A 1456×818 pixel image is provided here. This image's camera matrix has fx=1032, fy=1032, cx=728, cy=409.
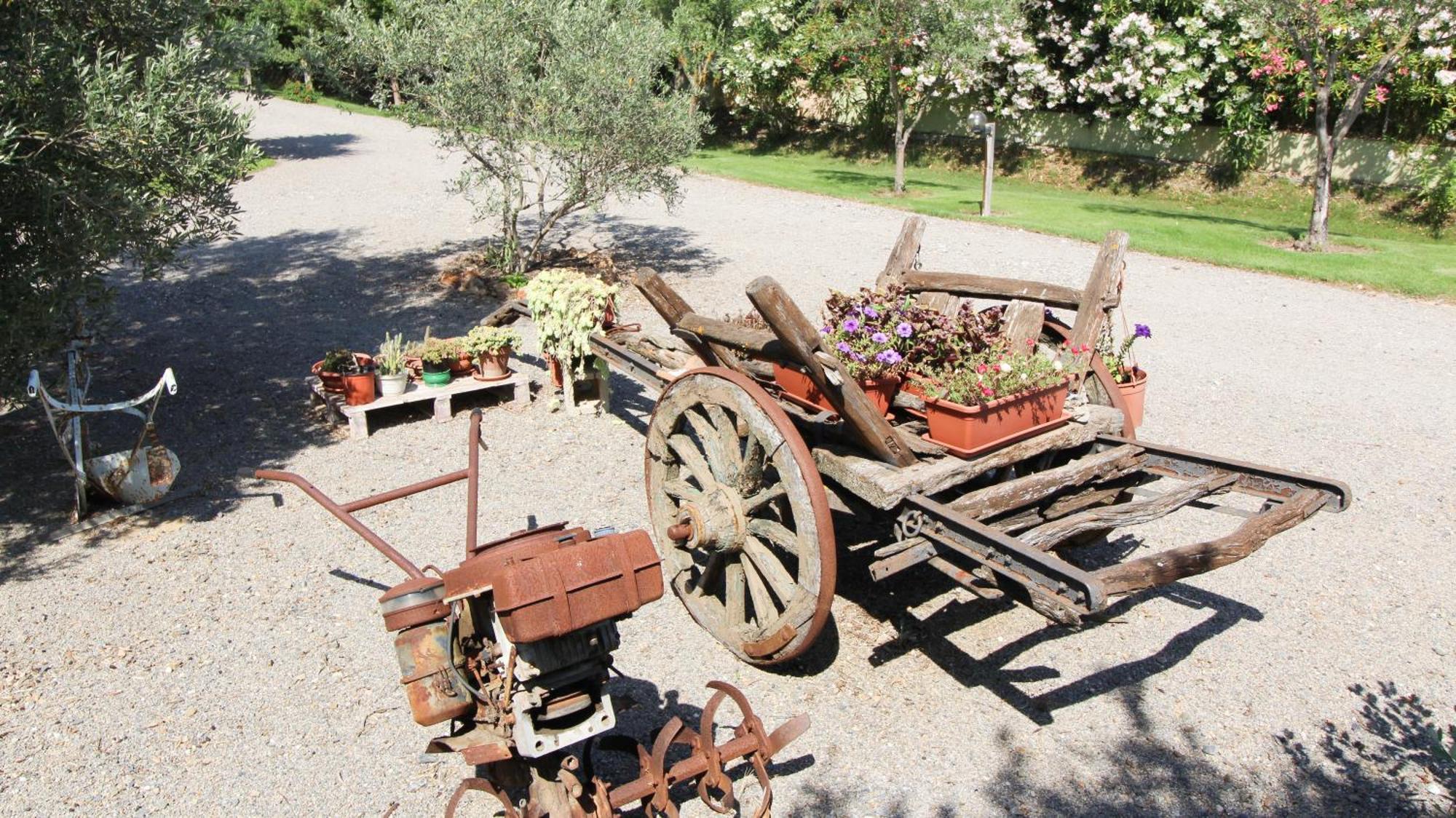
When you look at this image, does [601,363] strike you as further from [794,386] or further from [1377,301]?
[1377,301]

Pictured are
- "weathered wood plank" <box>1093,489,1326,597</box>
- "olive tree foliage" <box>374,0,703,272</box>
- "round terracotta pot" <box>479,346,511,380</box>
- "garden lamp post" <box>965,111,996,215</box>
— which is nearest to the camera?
"weathered wood plank" <box>1093,489,1326,597</box>

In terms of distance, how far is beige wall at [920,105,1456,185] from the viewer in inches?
657

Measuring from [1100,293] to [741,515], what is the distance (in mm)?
2026

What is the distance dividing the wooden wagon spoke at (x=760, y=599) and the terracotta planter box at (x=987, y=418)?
0.91 m

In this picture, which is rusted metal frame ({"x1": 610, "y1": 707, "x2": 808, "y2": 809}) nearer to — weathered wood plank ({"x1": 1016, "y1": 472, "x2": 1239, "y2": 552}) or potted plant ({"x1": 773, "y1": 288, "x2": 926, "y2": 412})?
weathered wood plank ({"x1": 1016, "y1": 472, "x2": 1239, "y2": 552})

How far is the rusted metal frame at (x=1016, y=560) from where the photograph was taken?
312cm

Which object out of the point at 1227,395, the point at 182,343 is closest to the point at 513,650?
the point at 1227,395

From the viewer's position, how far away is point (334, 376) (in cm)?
742

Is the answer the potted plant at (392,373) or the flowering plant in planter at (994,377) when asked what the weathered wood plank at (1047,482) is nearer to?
the flowering plant in planter at (994,377)

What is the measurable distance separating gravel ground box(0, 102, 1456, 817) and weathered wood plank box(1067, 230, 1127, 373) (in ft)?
4.48

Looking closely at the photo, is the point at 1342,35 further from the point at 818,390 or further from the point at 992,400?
the point at 818,390

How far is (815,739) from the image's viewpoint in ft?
13.2

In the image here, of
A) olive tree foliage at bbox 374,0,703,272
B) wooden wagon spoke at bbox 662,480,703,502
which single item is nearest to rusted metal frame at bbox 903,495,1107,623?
wooden wagon spoke at bbox 662,480,703,502

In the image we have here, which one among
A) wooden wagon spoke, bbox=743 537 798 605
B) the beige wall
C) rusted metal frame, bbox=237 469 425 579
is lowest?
wooden wagon spoke, bbox=743 537 798 605
